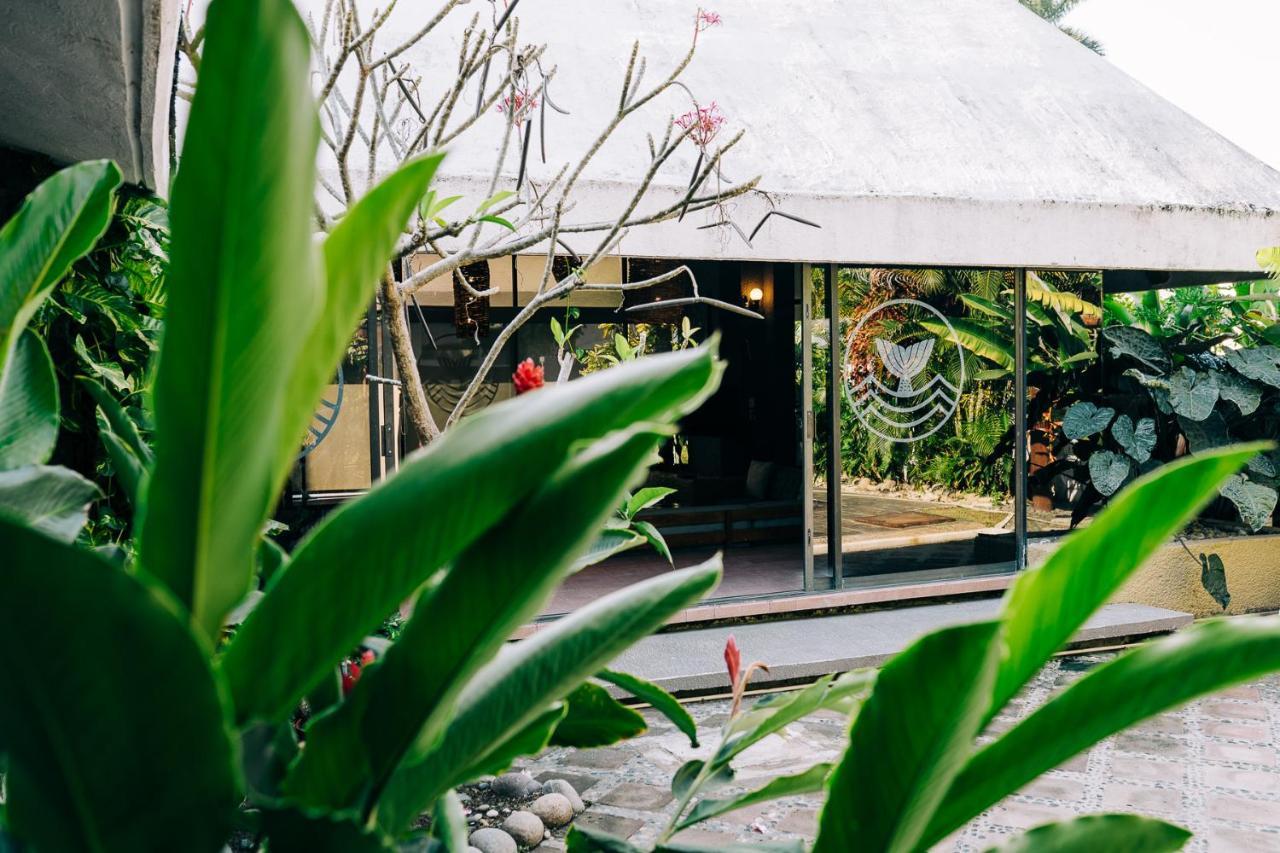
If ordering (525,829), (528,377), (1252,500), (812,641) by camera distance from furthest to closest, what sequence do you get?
(1252,500) < (812,641) < (525,829) < (528,377)

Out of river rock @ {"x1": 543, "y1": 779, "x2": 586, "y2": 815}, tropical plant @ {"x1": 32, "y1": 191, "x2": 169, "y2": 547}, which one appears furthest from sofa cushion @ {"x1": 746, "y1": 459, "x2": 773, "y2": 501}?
tropical plant @ {"x1": 32, "y1": 191, "x2": 169, "y2": 547}

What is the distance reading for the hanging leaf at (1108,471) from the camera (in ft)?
23.9

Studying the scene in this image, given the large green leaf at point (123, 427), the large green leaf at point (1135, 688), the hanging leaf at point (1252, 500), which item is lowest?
the hanging leaf at point (1252, 500)

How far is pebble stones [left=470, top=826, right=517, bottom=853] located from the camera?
11.4ft

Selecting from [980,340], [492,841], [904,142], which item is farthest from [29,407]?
[980,340]

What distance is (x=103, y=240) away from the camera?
3.18 meters

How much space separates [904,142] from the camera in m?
6.86

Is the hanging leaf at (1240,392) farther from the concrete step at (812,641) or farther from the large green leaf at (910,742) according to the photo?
the large green leaf at (910,742)

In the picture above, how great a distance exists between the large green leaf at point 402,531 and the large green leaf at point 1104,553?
0.79 feet

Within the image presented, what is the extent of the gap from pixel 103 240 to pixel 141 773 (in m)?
3.17

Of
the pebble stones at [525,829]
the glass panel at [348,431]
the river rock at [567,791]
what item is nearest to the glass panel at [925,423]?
the glass panel at [348,431]

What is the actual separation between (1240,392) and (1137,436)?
796mm

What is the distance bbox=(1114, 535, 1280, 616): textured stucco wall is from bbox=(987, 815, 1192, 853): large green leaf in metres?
7.26

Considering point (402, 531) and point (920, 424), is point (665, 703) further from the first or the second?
point (920, 424)
